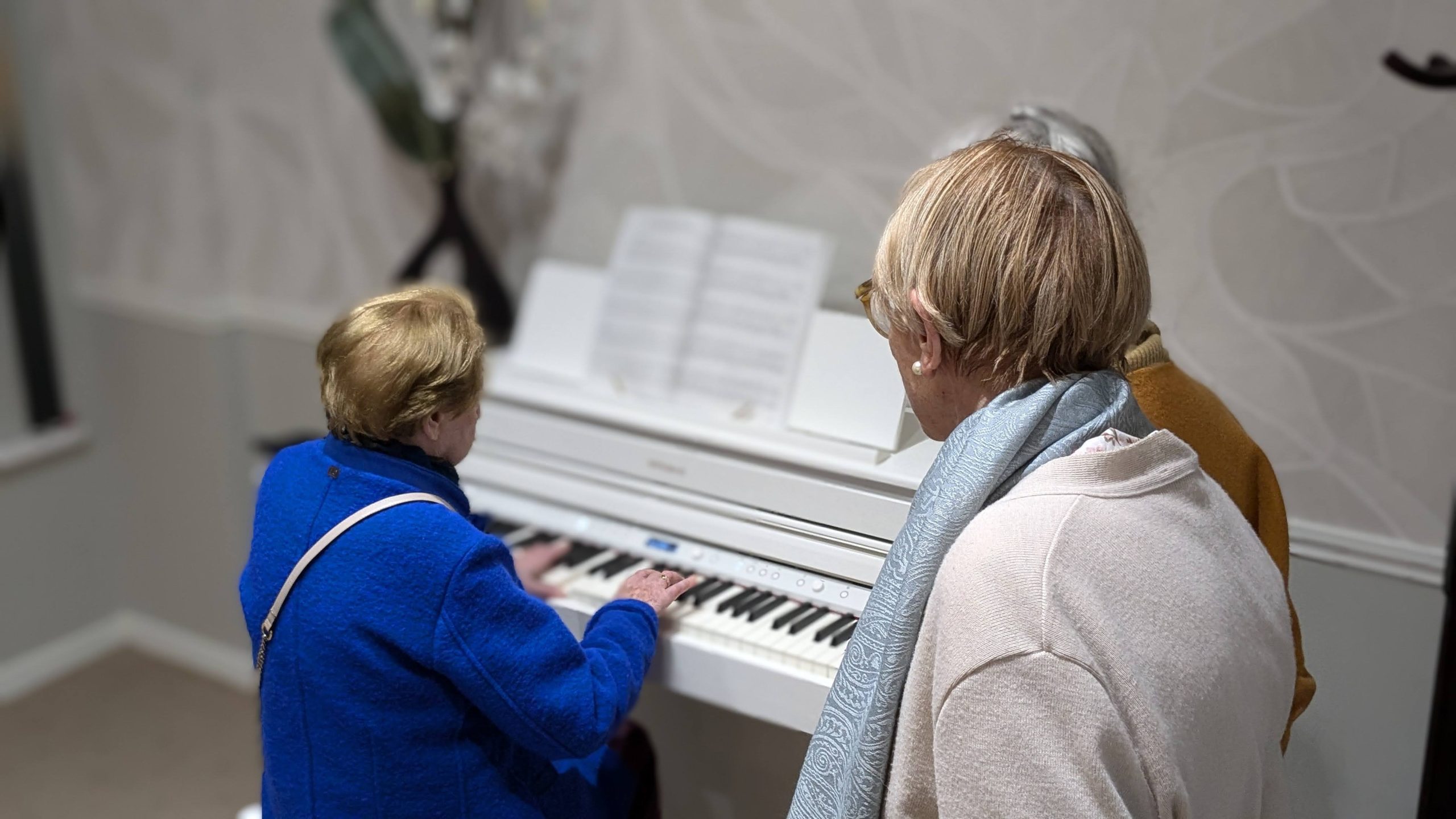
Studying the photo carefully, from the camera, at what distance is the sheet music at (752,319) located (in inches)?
76.9

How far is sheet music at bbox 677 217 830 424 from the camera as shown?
1953 millimetres

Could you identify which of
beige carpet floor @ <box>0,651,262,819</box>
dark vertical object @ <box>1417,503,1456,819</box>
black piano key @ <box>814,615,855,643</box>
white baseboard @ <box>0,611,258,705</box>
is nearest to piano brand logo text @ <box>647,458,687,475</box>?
black piano key @ <box>814,615,855,643</box>

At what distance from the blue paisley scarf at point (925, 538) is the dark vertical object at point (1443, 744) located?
666mm

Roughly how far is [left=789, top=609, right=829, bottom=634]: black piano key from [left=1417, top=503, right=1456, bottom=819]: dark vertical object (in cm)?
78

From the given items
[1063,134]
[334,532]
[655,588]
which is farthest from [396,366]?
[1063,134]

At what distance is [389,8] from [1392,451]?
215 cm

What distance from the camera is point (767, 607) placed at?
173cm

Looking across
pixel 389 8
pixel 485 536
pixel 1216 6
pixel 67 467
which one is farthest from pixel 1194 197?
pixel 67 467

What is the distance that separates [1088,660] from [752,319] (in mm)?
1128

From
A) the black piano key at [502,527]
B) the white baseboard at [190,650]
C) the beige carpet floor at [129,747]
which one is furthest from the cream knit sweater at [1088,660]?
the white baseboard at [190,650]

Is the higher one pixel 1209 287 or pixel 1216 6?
pixel 1216 6

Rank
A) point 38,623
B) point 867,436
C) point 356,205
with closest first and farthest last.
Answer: point 867,436 < point 356,205 < point 38,623

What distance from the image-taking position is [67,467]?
315cm

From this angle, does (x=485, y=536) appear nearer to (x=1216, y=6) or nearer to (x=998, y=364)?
(x=998, y=364)
